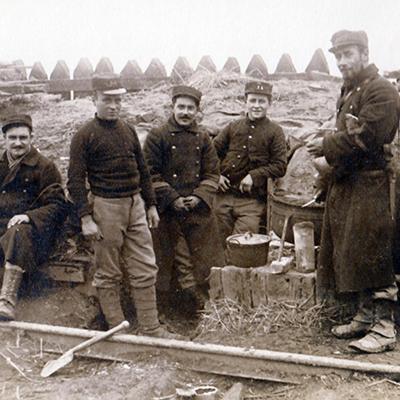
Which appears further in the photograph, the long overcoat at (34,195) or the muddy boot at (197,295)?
the muddy boot at (197,295)

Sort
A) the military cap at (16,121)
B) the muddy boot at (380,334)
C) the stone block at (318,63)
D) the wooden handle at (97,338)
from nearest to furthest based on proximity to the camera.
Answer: the muddy boot at (380,334), the wooden handle at (97,338), the military cap at (16,121), the stone block at (318,63)

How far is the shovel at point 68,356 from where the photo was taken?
4.84 m

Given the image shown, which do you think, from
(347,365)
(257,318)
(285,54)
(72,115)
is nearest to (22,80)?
(72,115)

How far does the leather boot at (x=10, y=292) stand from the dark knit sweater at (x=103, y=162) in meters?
0.97

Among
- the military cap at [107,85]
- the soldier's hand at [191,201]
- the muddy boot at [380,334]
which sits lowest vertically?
the muddy boot at [380,334]

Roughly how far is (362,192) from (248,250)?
1.23 metres

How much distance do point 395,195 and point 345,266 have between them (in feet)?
2.71

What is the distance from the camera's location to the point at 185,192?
6.16 m

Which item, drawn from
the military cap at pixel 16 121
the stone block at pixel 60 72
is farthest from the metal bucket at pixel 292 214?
the stone block at pixel 60 72

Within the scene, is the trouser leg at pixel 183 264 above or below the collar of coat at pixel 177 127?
below

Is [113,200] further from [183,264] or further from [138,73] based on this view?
[138,73]

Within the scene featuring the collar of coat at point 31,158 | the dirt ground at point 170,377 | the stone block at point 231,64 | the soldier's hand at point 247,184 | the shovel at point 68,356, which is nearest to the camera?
the dirt ground at point 170,377

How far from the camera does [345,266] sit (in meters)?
4.86

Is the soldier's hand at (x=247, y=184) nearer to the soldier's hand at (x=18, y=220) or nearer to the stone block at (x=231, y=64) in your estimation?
the soldier's hand at (x=18, y=220)
